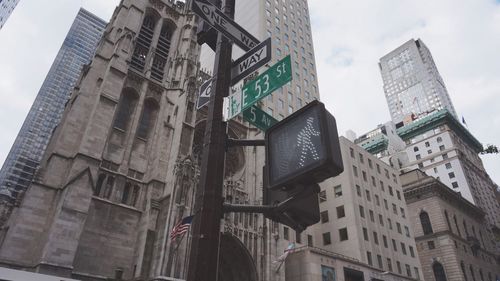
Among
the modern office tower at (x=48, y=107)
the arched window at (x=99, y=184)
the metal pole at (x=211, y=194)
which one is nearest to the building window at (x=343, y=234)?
the arched window at (x=99, y=184)

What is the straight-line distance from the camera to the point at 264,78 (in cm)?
559

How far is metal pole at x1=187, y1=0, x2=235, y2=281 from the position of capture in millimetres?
3646

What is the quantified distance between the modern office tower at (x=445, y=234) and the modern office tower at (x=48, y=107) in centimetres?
9415

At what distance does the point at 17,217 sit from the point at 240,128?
24401mm

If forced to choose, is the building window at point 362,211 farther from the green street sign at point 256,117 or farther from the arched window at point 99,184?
the green street sign at point 256,117

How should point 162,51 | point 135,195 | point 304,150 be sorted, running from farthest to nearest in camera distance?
point 162,51, point 135,195, point 304,150

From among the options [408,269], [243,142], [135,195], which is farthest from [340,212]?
[243,142]

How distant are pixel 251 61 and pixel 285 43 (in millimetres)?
57563

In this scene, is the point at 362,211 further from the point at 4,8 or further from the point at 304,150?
the point at 4,8

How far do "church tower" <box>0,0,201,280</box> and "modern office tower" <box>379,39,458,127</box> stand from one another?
12802cm

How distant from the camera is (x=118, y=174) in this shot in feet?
94.2

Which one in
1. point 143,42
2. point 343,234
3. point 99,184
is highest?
point 143,42

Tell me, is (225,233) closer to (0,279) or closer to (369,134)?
(0,279)

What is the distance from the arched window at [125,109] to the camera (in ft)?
106
